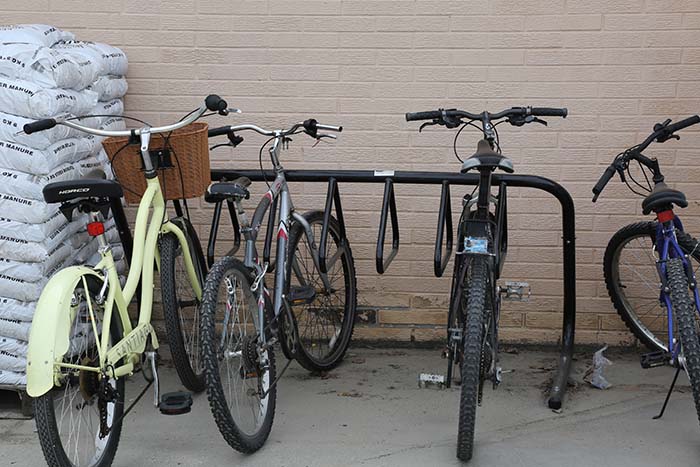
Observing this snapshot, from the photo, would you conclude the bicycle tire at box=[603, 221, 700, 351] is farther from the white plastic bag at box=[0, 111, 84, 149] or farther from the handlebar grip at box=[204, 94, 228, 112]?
the white plastic bag at box=[0, 111, 84, 149]

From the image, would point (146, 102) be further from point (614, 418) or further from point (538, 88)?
point (614, 418)

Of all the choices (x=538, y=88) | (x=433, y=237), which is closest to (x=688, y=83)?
(x=538, y=88)

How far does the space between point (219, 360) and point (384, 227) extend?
1.17 meters

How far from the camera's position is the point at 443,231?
4.55 meters

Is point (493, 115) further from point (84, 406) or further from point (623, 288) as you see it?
point (84, 406)

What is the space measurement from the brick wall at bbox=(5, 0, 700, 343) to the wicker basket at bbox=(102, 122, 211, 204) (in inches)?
38.1

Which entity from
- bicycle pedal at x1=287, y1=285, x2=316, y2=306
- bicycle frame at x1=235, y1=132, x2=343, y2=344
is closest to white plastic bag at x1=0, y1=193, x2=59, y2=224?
bicycle frame at x1=235, y1=132, x2=343, y2=344

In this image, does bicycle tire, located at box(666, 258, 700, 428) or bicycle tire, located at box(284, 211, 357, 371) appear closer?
bicycle tire, located at box(666, 258, 700, 428)

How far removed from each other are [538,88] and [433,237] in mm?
1003

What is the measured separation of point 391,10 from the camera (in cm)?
505

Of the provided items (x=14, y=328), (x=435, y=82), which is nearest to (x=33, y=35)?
(x=14, y=328)

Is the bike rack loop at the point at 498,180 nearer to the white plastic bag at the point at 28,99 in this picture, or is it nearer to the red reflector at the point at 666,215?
the red reflector at the point at 666,215

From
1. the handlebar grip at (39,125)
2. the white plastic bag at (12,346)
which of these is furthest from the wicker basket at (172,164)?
the white plastic bag at (12,346)

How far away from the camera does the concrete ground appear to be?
4.03 metres
